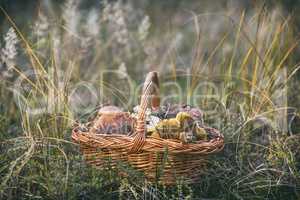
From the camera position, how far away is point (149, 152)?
7.56 ft

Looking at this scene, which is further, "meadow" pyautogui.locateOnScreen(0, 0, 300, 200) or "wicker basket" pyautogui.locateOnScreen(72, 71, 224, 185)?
"meadow" pyautogui.locateOnScreen(0, 0, 300, 200)

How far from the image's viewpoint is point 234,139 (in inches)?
115

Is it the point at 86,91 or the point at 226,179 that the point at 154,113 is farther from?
the point at 86,91

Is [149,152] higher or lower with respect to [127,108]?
lower

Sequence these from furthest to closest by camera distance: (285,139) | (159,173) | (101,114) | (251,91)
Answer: (251,91), (285,139), (101,114), (159,173)

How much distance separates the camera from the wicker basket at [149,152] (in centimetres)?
227

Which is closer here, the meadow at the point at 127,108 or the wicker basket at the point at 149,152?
the wicker basket at the point at 149,152

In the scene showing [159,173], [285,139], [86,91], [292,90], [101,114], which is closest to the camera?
[159,173]

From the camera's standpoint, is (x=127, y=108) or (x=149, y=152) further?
(x=127, y=108)

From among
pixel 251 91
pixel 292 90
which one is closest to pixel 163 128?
pixel 251 91

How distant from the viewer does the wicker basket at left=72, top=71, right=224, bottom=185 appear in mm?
2266

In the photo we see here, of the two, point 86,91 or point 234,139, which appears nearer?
point 234,139

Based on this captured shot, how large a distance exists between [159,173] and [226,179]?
17.9 inches

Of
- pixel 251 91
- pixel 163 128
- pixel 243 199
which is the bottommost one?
pixel 243 199
